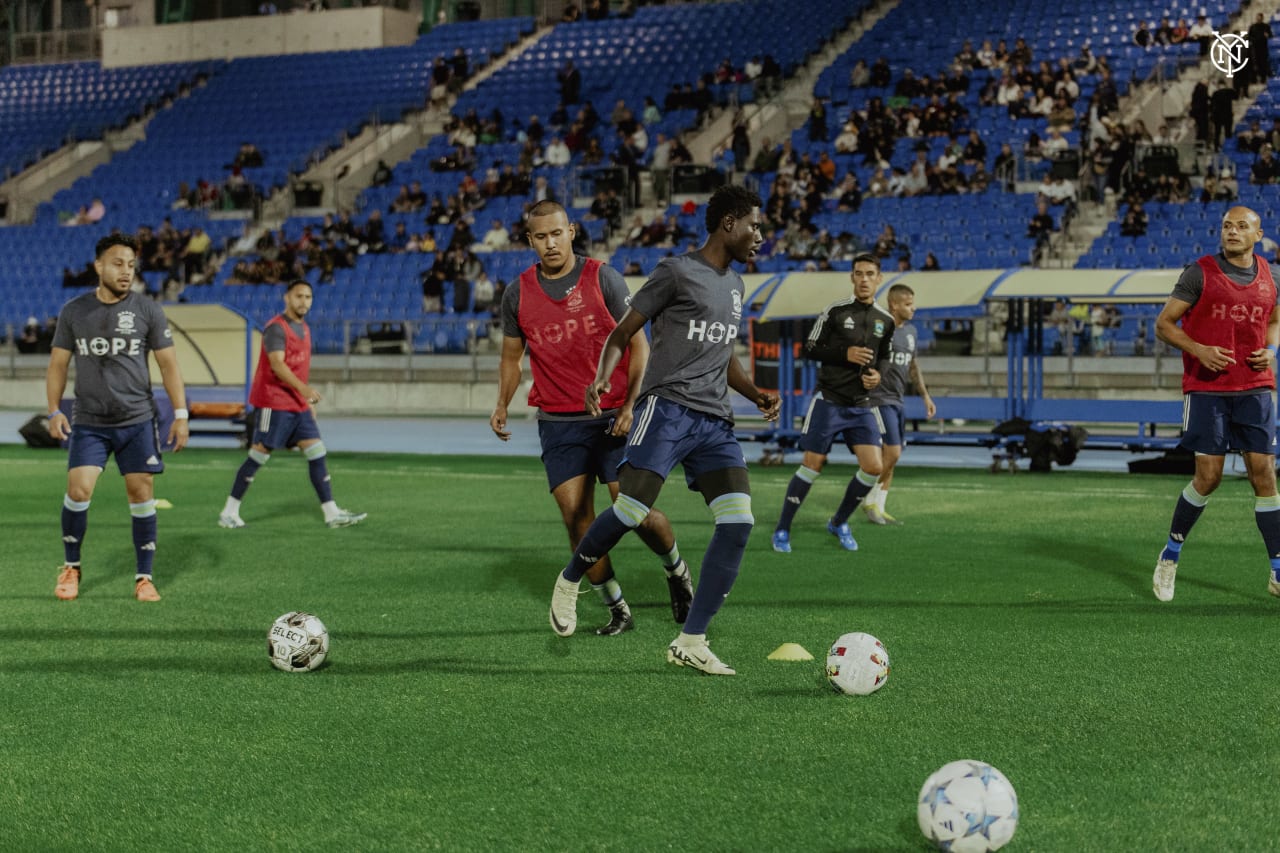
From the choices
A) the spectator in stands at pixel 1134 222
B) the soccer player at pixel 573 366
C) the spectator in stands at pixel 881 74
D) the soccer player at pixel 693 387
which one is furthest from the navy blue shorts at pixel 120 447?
the spectator in stands at pixel 881 74

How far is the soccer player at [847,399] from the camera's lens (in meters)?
11.4

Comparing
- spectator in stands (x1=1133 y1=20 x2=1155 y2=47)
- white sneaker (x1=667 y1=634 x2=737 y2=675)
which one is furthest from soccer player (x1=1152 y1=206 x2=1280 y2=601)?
spectator in stands (x1=1133 y1=20 x2=1155 y2=47)

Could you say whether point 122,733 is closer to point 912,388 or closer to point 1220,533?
point 1220,533

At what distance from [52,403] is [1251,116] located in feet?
93.5

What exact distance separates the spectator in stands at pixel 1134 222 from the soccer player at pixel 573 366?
23.2m

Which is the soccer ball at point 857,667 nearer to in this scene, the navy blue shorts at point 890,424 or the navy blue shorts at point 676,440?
the navy blue shorts at point 676,440

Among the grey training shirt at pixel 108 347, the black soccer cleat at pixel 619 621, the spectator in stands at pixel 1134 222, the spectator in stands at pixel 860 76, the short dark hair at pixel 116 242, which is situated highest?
the spectator in stands at pixel 860 76

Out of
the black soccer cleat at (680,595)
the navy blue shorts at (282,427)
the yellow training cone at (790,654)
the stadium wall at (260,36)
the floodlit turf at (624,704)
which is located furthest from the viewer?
the stadium wall at (260,36)

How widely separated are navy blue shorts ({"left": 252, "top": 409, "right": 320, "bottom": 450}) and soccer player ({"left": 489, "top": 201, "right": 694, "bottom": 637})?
560 cm

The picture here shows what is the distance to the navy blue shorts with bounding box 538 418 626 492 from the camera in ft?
25.7

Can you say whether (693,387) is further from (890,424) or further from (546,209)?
(890,424)

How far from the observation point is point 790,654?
696 centimetres

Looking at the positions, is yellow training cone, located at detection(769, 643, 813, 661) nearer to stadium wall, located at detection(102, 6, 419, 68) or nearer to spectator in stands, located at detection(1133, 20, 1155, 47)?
spectator in stands, located at detection(1133, 20, 1155, 47)

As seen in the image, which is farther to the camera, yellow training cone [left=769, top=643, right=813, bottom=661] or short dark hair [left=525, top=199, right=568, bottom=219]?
short dark hair [left=525, top=199, right=568, bottom=219]
